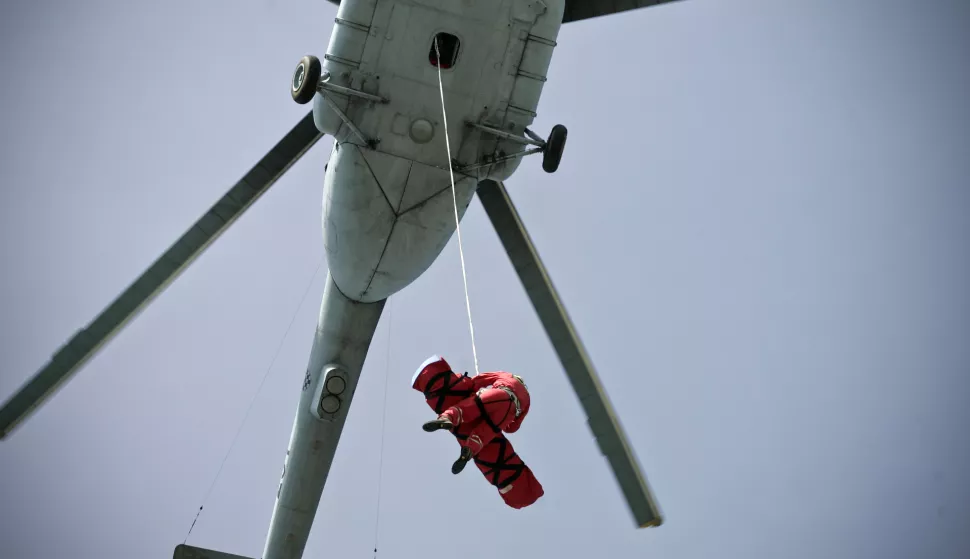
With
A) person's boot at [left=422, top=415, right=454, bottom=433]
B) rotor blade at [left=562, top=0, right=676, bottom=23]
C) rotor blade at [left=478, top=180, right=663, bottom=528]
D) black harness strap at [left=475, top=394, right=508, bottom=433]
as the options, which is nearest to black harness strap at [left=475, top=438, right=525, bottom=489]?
black harness strap at [left=475, top=394, right=508, bottom=433]

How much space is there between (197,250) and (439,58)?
3459 mm

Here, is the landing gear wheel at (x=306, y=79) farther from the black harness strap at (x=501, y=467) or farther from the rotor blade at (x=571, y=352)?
the black harness strap at (x=501, y=467)

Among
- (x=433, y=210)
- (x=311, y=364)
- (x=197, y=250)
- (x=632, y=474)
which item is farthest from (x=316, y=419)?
(x=632, y=474)

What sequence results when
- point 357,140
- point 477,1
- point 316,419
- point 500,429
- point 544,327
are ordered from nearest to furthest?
point 500,429 → point 477,1 → point 357,140 → point 544,327 → point 316,419

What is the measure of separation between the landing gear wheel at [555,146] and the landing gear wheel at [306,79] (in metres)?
2.23

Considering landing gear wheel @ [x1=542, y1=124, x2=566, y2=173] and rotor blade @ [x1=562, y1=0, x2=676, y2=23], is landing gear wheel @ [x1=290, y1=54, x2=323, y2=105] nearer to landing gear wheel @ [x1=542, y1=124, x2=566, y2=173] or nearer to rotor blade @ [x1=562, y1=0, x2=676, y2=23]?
landing gear wheel @ [x1=542, y1=124, x2=566, y2=173]

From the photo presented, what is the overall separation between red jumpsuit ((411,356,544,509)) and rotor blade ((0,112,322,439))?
339 cm

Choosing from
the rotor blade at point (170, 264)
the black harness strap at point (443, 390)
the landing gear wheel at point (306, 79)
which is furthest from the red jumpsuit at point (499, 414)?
the rotor blade at point (170, 264)

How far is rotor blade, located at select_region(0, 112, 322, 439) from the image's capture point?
1046 centimetres

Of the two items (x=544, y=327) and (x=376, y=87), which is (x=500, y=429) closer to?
(x=544, y=327)

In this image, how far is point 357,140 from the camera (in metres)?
9.62

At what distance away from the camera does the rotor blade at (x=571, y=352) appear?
932 centimetres

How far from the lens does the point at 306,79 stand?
28.5ft

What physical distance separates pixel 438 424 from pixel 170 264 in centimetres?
475
